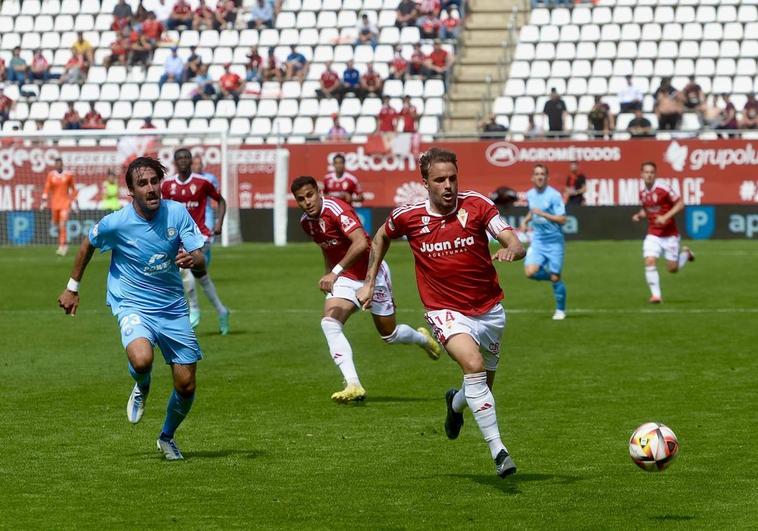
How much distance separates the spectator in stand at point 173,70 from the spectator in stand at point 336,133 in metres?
6.01

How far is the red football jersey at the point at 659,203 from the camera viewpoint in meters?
22.6

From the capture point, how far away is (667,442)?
8.93 m

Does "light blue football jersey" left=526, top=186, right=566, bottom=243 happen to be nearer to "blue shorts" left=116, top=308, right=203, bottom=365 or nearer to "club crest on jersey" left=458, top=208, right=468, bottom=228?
"club crest on jersey" left=458, top=208, right=468, bottom=228

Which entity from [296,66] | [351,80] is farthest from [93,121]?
[351,80]

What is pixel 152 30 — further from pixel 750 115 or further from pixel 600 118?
pixel 750 115

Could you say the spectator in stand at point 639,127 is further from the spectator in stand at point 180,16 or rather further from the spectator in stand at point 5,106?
the spectator in stand at point 5,106

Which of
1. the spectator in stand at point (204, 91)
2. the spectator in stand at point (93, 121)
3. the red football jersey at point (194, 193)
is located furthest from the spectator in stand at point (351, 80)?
the red football jersey at point (194, 193)

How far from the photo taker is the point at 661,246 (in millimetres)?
22938

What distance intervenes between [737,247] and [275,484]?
27111 mm

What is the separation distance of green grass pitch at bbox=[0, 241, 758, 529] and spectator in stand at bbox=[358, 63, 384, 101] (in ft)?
67.0

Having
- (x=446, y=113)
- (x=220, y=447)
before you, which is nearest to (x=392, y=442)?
(x=220, y=447)

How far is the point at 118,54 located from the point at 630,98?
16.0 m

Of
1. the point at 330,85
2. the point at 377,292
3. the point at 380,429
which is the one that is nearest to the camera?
the point at 380,429

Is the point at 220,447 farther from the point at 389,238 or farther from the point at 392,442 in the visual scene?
the point at 389,238
